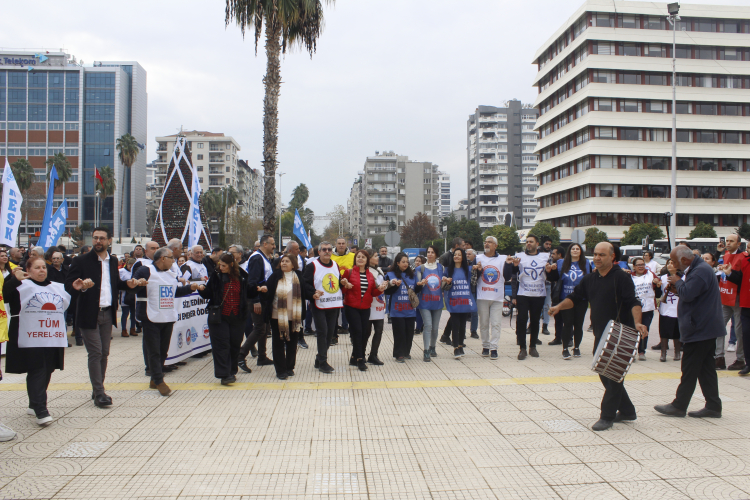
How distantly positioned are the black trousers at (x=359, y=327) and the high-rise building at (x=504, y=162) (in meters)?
102

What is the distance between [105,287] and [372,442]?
3677 millimetres

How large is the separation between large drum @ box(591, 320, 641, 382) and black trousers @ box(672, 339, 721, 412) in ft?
3.00

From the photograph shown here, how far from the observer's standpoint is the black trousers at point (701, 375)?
17.9 feet

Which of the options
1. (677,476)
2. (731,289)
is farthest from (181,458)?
(731,289)

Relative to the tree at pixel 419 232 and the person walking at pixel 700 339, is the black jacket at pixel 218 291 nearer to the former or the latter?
the person walking at pixel 700 339

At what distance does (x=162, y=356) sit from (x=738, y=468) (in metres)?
6.35

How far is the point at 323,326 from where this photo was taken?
7.58 metres

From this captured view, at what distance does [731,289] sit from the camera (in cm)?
805

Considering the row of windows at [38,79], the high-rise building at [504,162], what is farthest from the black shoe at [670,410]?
the row of windows at [38,79]

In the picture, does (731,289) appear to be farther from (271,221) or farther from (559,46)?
(559,46)

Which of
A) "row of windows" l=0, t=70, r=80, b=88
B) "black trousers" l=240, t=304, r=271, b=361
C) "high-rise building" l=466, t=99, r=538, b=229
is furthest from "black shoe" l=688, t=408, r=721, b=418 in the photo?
"row of windows" l=0, t=70, r=80, b=88

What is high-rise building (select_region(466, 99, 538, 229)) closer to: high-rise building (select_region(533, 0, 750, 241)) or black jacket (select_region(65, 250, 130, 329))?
high-rise building (select_region(533, 0, 750, 241))

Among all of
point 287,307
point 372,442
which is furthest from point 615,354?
point 287,307

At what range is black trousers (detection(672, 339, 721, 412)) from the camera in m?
5.44
